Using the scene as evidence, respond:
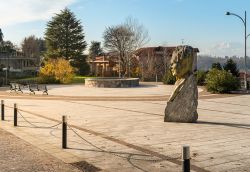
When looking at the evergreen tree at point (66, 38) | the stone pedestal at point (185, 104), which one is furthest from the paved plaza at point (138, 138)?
the evergreen tree at point (66, 38)

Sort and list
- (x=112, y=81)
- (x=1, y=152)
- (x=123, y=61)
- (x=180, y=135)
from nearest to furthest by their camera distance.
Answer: (x=1, y=152) → (x=180, y=135) → (x=112, y=81) → (x=123, y=61)

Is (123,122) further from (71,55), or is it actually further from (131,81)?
(71,55)

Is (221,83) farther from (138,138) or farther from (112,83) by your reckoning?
(138,138)

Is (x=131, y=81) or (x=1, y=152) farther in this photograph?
(x=131, y=81)

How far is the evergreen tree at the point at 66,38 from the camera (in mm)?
69125

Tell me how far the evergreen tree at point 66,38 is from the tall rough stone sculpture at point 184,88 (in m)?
54.4

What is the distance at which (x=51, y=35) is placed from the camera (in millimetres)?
70938

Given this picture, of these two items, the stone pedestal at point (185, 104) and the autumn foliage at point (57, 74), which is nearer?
the stone pedestal at point (185, 104)

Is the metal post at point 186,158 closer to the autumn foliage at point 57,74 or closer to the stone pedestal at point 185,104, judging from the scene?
the stone pedestal at point 185,104

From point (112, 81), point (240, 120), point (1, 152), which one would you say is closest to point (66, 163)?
point (1, 152)

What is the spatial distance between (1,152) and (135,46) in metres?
61.1

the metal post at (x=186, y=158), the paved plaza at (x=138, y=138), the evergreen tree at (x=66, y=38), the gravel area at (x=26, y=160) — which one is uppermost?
the evergreen tree at (x=66, y=38)

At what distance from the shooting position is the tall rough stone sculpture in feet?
49.5

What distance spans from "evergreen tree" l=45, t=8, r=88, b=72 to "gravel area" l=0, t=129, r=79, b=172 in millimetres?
57479
